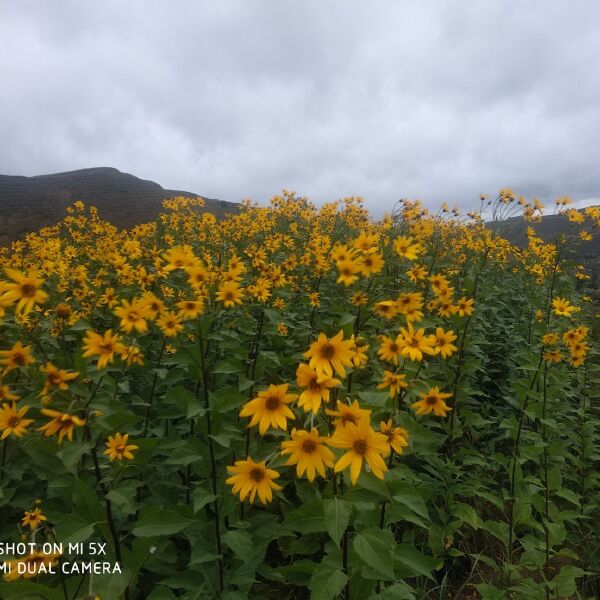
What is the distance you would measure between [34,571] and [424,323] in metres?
2.49

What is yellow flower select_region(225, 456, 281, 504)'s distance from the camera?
1548 mm

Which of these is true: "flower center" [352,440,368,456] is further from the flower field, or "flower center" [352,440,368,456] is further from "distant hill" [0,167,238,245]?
"distant hill" [0,167,238,245]

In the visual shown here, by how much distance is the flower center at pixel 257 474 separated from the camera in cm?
158

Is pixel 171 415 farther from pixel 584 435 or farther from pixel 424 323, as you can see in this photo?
pixel 584 435

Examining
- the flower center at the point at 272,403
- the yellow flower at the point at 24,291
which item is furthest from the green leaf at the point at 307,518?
the yellow flower at the point at 24,291

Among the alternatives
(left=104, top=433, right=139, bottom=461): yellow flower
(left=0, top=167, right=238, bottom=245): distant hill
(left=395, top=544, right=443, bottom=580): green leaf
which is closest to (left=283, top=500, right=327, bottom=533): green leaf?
(left=395, top=544, right=443, bottom=580): green leaf

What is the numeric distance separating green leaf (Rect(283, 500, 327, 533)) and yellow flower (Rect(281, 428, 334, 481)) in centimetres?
21

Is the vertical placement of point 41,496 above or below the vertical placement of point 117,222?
below

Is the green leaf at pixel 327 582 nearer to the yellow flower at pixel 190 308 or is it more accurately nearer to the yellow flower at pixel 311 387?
the yellow flower at pixel 311 387

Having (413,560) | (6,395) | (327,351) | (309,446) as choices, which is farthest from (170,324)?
(413,560)

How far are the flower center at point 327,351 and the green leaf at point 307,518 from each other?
57cm

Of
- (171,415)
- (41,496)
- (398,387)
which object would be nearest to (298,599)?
(171,415)

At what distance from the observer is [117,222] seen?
13.9 meters

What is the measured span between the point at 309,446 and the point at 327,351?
38 centimetres
